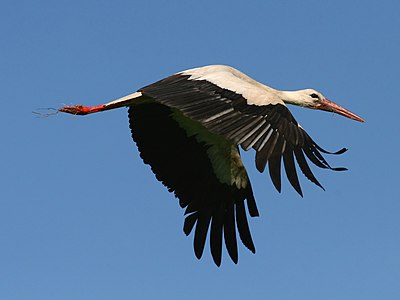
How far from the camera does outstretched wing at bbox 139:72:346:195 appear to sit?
32.2 feet

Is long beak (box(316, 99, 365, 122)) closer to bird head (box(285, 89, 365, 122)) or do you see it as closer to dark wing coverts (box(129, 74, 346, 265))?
bird head (box(285, 89, 365, 122))

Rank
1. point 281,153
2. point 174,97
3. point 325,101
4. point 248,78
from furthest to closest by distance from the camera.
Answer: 1. point 325,101
2. point 248,78
3. point 174,97
4. point 281,153

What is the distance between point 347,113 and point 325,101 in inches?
13.6

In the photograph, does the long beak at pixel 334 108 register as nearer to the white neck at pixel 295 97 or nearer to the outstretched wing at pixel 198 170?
the white neck at pixel 295 97

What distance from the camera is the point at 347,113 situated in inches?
→ 560

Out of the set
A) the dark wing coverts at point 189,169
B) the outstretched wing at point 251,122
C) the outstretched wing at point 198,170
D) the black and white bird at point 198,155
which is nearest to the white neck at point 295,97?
the black and white bird at point 198,155

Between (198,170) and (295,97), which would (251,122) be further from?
(295,97)

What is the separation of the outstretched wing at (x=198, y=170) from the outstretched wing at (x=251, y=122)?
163 cm

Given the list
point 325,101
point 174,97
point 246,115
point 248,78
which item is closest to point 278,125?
point 246,115

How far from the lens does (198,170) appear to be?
43.1 ft

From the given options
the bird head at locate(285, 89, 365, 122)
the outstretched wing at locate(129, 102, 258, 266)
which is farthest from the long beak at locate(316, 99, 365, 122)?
the outstretched wing at locate(129, 102, 258, 266)

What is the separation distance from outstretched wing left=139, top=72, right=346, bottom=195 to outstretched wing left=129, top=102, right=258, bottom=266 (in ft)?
5.35

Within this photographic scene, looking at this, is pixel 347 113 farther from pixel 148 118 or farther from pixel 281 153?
pixel 281 153

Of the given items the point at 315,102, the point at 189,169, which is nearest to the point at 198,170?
the point at 189,169
